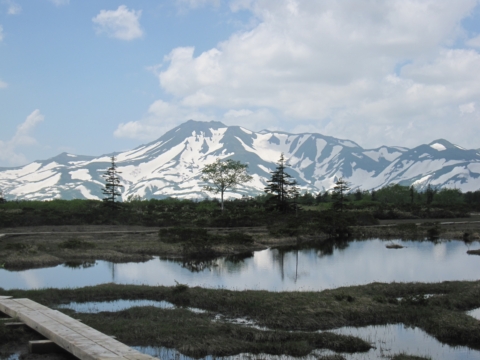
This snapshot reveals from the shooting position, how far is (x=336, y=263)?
36094 mm

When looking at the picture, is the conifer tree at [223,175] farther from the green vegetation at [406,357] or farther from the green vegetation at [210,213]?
the green vegetation at [406,357]

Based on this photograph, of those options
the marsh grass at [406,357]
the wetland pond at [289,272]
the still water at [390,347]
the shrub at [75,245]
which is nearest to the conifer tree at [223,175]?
the wetland pond at [289,272]

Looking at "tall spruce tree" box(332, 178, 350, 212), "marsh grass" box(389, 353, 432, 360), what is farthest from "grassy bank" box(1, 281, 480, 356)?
"tall spruce tree" box(332, 178, 350, 212)

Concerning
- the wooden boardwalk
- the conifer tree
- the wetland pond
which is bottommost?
the wetland pond

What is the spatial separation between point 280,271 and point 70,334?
1934 cm

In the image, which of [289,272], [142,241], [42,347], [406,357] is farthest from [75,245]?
[406,357]

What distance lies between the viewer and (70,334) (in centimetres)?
1470

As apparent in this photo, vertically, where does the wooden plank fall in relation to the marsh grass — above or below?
above

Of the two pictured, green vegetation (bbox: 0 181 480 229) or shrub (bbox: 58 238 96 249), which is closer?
shrub (bbox: 58 238 96 249)

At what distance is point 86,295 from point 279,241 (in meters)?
28.3

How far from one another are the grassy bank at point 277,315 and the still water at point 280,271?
3.69 m

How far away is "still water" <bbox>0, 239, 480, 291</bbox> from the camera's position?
28219 millimetres

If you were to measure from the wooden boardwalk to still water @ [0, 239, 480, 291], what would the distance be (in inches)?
348

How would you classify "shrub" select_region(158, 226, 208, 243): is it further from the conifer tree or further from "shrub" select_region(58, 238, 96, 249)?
the conifer tree
